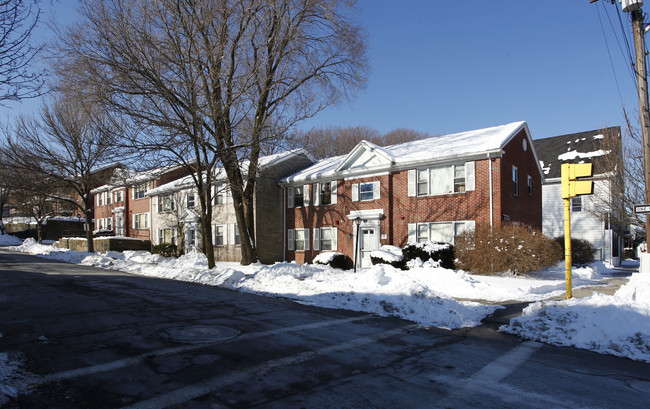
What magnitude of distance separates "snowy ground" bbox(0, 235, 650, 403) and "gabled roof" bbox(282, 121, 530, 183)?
19.7ft

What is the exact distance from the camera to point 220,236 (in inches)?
1133

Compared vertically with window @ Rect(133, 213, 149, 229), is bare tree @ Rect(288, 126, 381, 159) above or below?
above

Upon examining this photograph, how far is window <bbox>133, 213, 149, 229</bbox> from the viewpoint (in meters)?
38.4

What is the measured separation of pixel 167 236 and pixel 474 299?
28.8 meters

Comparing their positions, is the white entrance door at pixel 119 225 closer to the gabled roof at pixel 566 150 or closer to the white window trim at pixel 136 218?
the white window trim at pixel 136 218

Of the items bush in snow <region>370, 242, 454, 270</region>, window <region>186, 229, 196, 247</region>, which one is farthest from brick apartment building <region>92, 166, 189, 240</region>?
bush in snow <region>370, 242, 454, 270</region>

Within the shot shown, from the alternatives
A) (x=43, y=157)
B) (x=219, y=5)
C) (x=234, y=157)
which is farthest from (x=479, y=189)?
(x=43, y=157)

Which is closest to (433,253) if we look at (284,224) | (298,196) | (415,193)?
A: (415,193)

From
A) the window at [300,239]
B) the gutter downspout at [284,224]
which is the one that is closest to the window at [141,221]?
the gutter downspout at [284,224]

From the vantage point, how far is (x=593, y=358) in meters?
6.07

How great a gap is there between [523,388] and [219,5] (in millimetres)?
16348

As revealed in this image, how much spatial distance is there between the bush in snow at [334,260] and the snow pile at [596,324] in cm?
1390

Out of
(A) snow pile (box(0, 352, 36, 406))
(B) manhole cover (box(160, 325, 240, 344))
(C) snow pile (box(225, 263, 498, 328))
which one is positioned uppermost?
(A) snow pile (box(0, 352, 36, 406))

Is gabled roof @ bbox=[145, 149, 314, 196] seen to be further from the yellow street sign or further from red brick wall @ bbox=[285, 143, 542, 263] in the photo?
the yellow street sign
